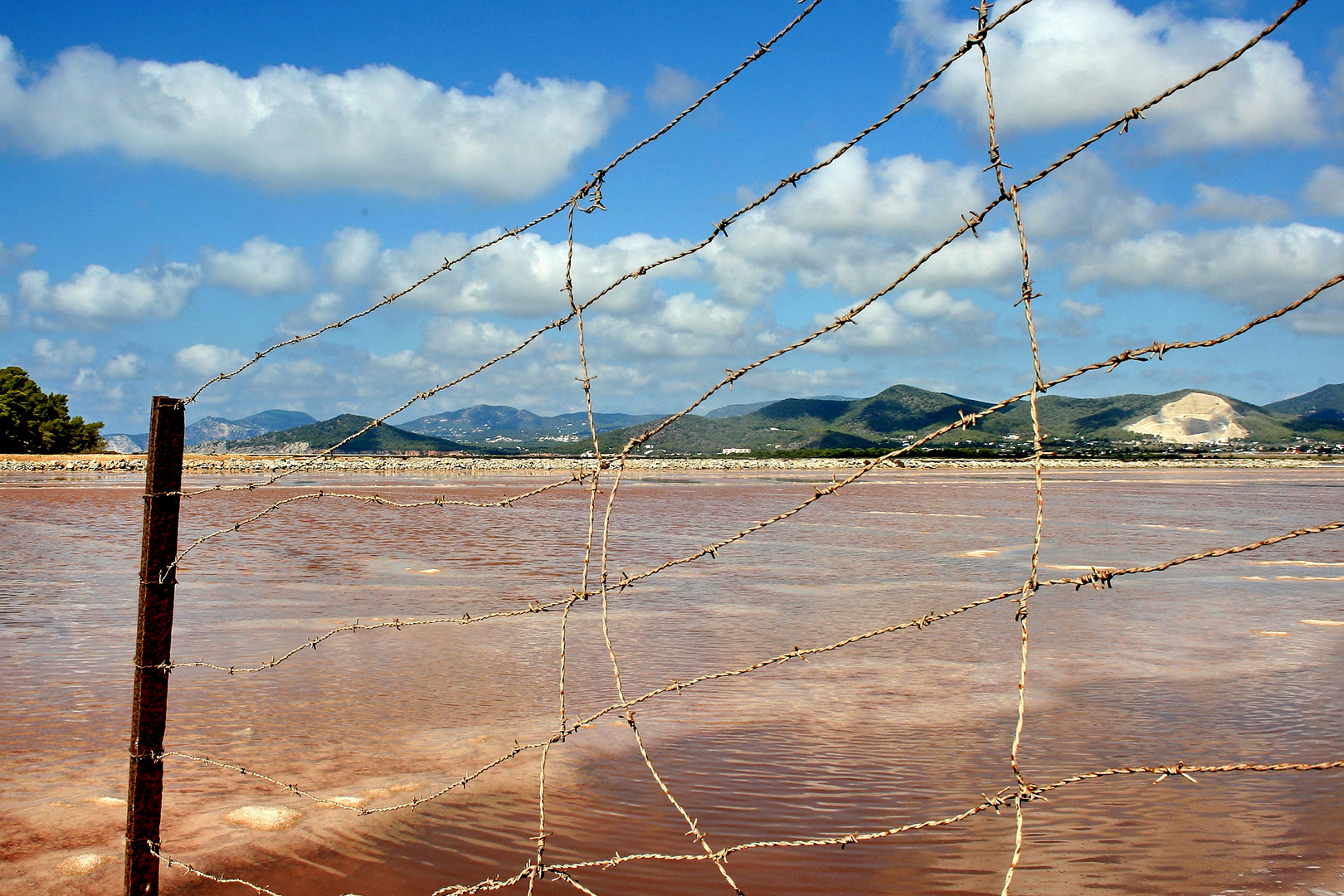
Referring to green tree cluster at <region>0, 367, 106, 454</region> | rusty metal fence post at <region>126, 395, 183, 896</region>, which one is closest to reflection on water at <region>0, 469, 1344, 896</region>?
rusty metal fence post at <region>126, 395, 183, 896</region>

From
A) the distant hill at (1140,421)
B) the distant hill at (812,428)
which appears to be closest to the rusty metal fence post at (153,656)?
the distant hill at (812,428)

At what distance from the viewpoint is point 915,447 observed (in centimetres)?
→ 245

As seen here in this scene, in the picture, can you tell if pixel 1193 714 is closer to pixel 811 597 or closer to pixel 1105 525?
pixel 811 597

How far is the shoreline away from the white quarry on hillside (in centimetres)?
6029

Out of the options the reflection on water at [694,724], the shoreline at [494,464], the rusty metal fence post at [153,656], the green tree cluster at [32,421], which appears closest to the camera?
the rusty metal fence post at [153,656]

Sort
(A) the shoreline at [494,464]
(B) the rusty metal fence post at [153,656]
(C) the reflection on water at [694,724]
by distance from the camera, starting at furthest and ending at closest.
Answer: (A) the shoreline at [494,464]
(C) the reflection on water at [694,724]
(B) the rusty metal fence post at [153,656]

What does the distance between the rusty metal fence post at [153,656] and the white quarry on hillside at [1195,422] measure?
164974 millimetres

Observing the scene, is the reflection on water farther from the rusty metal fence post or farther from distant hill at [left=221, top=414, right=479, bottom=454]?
distant hill at [left=221, top=414, right=479, bottom=454]

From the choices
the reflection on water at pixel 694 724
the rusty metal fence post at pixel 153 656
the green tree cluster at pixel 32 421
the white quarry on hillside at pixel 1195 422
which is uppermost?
the white quarry on hillside at pixel 1195 422

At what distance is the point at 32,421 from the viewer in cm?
6100

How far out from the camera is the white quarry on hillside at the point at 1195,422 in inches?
6132

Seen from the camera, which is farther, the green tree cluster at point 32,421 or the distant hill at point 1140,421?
the distant hill at point 1140,421

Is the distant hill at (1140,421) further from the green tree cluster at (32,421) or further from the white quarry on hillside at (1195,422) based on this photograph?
the green tree cluster at (32,421)

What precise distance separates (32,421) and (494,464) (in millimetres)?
30399
